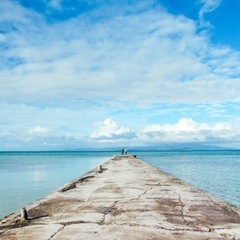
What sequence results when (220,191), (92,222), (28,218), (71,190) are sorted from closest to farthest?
1. (92,222)
2. (28,218)
3. (71,190)
4. (220,191)

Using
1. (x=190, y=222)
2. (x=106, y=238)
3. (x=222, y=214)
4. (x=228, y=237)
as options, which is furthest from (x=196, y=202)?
(x=106, y=238)

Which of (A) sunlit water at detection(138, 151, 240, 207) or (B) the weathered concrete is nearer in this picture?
(B) the weathered concrete

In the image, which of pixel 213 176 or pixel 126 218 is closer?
pixel 126 218

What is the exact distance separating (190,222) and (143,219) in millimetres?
848

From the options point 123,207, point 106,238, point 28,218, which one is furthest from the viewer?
point 123,207

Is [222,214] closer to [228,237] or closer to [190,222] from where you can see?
[190,222]

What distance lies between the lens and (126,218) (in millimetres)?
6719

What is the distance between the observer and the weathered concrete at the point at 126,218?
5.60 meters

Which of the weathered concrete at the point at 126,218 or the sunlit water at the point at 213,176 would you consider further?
the sunlit water at the point at 213,176

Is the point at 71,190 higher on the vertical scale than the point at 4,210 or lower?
higher

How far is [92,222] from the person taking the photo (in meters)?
6.36

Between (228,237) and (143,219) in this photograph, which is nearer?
(228,237)

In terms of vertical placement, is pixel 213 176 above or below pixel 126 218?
above

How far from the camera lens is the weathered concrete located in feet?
18.4
